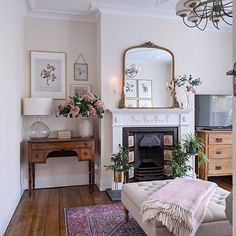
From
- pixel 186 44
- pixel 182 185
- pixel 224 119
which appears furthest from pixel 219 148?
pixel 182 185

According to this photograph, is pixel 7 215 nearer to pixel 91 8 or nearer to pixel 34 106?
pixel 34 106

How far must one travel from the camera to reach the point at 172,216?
1872mm

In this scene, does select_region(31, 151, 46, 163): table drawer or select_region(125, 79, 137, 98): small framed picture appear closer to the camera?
select_region(31, 151, 46, 163): table drawer

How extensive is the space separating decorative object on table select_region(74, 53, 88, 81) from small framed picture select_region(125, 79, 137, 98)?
0.72m

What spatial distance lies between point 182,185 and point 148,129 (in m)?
1.74

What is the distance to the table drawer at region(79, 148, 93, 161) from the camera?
12.7 feet

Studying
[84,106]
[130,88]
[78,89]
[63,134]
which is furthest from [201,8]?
[63,134]

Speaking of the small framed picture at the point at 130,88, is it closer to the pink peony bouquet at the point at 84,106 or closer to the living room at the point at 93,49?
the living room at the point at 93,49

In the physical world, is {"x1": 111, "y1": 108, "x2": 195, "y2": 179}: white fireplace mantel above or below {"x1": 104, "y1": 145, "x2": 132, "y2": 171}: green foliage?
above

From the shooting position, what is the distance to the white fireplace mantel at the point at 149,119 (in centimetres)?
403

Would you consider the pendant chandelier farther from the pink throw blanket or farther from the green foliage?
the green foliage

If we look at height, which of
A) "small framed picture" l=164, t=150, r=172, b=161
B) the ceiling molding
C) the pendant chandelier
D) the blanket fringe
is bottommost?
the blanket fringe

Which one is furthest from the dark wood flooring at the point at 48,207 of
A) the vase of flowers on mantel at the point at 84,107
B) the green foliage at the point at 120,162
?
the vase of flowers on mantel at the point at 84,107

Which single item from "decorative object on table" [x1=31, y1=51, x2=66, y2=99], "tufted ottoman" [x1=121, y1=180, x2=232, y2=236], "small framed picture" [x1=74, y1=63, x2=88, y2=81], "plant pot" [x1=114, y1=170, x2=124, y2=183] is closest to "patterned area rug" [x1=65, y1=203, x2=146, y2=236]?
"tufted ottoman" [x1=121, y1=180, x2=232, y2=236]
